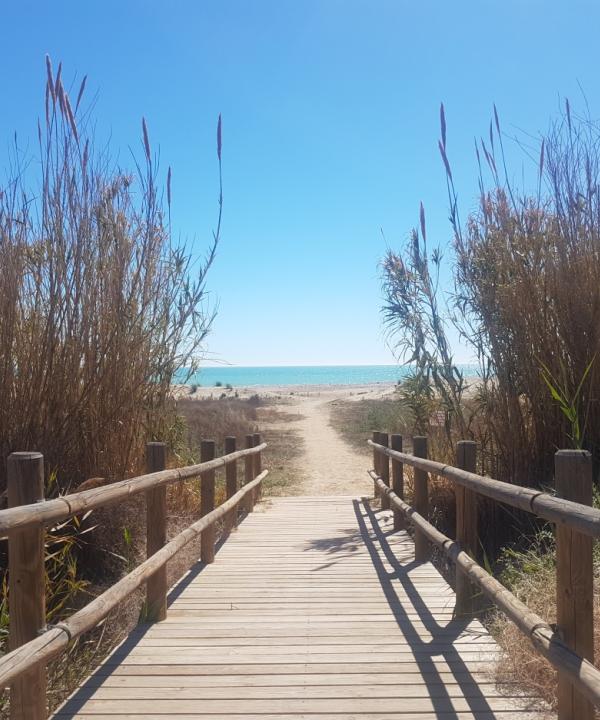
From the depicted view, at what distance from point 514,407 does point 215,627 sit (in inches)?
129

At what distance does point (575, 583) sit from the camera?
259cm

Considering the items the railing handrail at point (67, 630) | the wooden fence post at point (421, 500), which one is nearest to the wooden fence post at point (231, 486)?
the wooden fence post at point (421, 500)

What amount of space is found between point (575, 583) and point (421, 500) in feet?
10.8

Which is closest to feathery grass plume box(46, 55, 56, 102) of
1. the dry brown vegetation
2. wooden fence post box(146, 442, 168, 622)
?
the dry brown vegetation

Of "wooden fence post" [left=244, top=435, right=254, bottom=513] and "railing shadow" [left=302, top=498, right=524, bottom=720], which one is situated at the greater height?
"wooden fence post" [left=244, top=435, right=254, bottom=513]

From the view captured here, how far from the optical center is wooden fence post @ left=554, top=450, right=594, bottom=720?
101 inches

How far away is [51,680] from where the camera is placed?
3.57 m

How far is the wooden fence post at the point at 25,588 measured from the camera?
253cm

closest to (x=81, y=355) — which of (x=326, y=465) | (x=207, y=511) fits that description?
(x=207, y=511)

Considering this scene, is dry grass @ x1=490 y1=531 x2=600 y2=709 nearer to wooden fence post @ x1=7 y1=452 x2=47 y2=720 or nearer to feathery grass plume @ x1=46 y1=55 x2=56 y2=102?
wooden fence post @ x1=7 y1=452 x2=47 y2=720

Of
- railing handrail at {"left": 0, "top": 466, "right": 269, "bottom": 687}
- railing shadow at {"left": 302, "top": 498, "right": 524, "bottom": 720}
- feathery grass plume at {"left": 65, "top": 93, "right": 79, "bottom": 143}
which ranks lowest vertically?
railing shadow at {"left": 302, "top": 498, "right": 524, "bottom": 720}

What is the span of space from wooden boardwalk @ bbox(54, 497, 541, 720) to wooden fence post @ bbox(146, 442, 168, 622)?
11 centimetres

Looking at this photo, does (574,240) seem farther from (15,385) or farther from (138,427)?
(15,385)

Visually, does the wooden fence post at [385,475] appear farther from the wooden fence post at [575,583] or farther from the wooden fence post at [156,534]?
the wooden fence post at [575,583]
